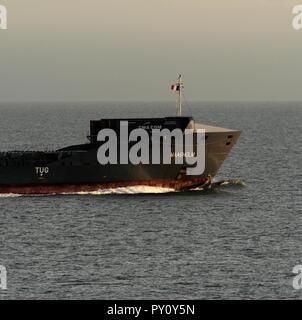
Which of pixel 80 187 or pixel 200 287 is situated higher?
pixel 80 187

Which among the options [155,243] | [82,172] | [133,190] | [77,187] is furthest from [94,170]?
[155,243]

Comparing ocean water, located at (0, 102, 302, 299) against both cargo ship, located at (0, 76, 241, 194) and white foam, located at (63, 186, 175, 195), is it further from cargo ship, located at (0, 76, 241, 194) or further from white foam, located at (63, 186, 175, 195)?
cargo ship, located at (0, 76, 241, 194)

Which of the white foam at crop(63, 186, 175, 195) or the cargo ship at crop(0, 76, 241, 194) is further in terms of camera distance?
the white foam at crop(63, 186, 175, 195)

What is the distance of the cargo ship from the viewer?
8000cm

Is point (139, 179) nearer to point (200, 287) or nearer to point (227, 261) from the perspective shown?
point (227, 261)

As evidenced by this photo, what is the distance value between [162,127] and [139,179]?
4.82 meters

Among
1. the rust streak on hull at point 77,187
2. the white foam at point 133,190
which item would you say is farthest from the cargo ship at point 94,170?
the white foam at point 133,190

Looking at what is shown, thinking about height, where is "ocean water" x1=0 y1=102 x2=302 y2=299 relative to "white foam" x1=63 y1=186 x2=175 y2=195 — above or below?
below

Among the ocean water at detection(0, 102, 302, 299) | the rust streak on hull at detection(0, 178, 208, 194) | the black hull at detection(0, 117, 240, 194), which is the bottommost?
the ocean water at detection(0, 102, 302, 299)

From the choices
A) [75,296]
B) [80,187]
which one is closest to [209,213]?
[80,187]

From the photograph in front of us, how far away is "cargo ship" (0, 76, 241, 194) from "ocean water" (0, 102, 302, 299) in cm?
93

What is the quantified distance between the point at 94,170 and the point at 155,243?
18314 millimetres

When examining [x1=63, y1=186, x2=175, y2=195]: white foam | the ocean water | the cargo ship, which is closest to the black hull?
the cargo ship

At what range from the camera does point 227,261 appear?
58.0 meters
